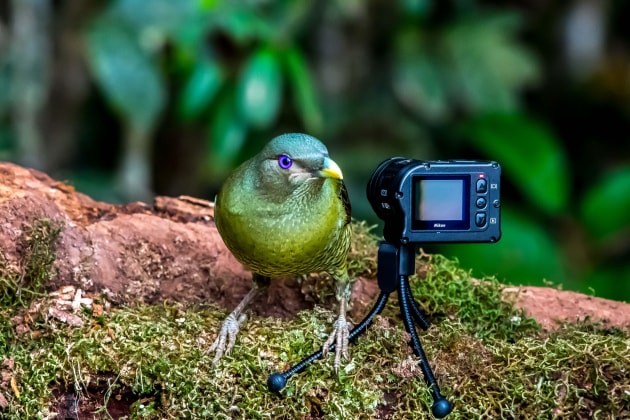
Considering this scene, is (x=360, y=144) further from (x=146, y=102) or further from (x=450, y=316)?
(x=450, y=316)

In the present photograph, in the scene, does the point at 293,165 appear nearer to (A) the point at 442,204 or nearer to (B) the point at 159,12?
(A) the point at 442,204

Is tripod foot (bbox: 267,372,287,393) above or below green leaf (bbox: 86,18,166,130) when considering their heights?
below

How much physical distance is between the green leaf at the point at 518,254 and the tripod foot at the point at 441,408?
3.10 m

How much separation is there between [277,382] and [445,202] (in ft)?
2.95

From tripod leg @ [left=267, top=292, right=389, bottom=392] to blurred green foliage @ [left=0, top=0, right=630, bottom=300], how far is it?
9.41 feet

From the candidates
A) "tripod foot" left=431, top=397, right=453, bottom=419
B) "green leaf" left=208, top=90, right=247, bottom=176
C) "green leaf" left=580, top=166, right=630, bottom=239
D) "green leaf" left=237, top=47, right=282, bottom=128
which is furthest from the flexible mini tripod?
"green leaf" left=580, top=166, right=630, bottom=239

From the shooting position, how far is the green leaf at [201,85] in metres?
5.79

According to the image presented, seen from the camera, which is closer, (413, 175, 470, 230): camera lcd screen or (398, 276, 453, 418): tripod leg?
(398, 276, 453, 418): tripod leg

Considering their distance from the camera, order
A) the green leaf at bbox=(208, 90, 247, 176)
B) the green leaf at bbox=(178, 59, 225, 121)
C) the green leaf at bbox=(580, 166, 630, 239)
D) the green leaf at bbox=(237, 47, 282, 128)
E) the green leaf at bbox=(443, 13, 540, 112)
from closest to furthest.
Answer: the green leaf at bbox=(237, 47, 282, 128) → the green leaf at bbox=(178, 59, 225, 121) → the green leaf at bbox=(208, 90, 247, 176) → the green leaf at bbox=(580, 166, 630, 239) → the green leaf at bbox=(443, 13, 540, 112)

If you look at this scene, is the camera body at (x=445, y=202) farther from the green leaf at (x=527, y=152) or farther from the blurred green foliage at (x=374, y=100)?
the green leaf at (x=527, y=152)

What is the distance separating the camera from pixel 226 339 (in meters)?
3.06

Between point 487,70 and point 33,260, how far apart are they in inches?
188

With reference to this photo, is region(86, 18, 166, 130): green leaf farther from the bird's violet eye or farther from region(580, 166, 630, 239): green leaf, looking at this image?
region(580, 166, 630, 239): green leaf

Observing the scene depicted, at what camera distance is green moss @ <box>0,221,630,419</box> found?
286 centimetres
